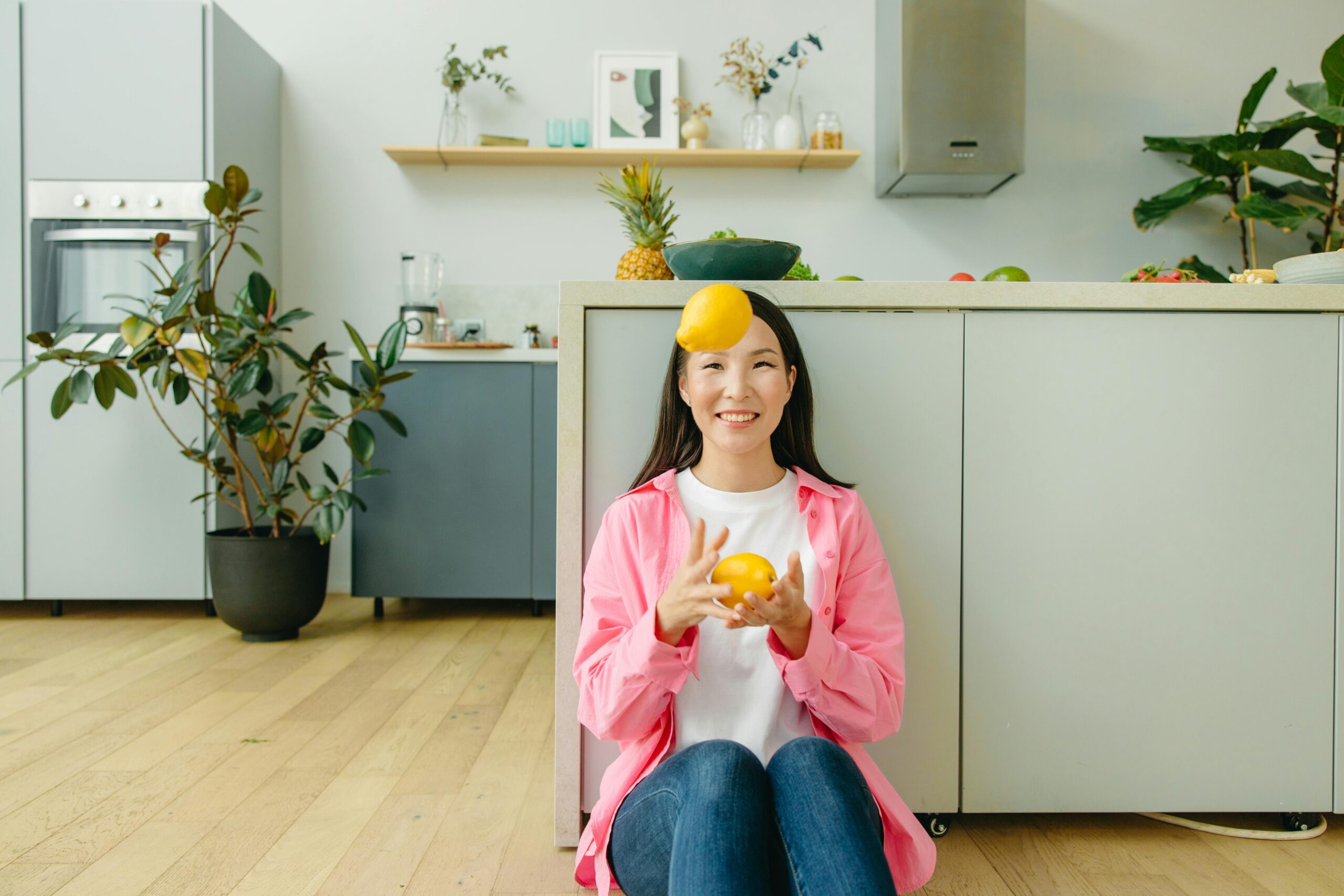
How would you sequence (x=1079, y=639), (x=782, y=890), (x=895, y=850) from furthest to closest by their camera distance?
(x=1079, y=639) → (x=895, y=850) → (x=782, y=890)

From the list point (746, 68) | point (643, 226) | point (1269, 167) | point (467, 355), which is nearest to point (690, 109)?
point (746, 68)

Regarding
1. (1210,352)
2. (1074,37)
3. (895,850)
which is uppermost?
(1074,37)

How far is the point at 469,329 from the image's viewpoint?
3.27 meters

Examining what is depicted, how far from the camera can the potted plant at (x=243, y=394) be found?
2385mm

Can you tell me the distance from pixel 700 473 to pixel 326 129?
9.42ft

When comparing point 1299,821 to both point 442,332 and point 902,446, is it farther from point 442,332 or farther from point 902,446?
point 442,332

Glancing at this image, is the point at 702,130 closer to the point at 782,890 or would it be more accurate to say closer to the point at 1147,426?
the point at 1147,426

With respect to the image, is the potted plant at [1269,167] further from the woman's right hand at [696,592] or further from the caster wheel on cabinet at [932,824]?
the woman's right hand at [696,592]

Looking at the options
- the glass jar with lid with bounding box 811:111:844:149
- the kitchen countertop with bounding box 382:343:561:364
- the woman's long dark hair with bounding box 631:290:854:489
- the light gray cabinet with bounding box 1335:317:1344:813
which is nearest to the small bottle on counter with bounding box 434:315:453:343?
the kitchen countertop with bounding box 382:343:561:364

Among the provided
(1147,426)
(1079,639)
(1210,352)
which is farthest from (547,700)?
(1210,352)

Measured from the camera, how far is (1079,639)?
1.36 m

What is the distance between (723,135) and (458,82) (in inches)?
41.4

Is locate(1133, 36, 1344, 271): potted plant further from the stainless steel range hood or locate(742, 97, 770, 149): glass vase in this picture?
locate(742, 97, 770, 149): glass vase

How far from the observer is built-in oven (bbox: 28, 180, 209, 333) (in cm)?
273
